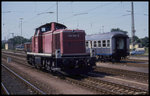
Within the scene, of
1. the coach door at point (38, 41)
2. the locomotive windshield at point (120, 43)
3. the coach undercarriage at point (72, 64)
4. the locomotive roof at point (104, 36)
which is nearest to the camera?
the coach undercarriage at point (72, 64)

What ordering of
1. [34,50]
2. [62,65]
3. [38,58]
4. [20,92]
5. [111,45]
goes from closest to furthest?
[20,92]
[62,65]
[38,58]
[34,50]
[111,45]

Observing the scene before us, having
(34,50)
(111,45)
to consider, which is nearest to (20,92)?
(34,50)

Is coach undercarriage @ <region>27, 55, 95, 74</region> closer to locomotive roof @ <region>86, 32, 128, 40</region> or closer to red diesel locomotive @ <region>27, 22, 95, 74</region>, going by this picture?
red diesel locomotive @ <region>27, 22, 95, 74</region>

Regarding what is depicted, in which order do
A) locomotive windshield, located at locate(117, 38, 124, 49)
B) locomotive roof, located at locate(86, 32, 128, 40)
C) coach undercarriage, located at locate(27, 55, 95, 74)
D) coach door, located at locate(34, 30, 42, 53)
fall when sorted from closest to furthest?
coach undercarriage, located at locate(27, 55, 95, 74)
coach door, located at locate(34, 30, 42, 53)
locomotive roof, located at locate(86, 32, 128, 40)
locomotive windshield, located at locate(117, 38, 124, 49)

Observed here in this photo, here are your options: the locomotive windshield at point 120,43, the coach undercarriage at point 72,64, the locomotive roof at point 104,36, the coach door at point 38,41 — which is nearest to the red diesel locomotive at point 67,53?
the coach undercarriage at point 72,64

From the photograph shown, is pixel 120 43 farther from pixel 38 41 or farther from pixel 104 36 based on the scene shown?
pixel 38 41

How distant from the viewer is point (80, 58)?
41.0ft

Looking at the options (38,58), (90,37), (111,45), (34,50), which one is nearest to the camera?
(38,58)

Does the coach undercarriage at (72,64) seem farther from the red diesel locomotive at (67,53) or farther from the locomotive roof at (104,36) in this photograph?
the locomotive roof at (104,36)

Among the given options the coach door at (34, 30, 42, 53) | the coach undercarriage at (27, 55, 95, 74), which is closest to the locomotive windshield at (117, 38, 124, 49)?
the coach door at (34, 30, 42, 53)

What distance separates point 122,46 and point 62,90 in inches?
564

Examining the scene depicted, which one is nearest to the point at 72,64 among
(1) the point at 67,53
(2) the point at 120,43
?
(1) the point at 67,53

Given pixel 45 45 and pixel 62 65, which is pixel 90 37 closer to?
pixel 45 45

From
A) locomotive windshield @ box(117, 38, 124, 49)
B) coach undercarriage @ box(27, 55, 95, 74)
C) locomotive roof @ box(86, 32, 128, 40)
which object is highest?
locomotive roof @ box(86, 32, 128, 40)
